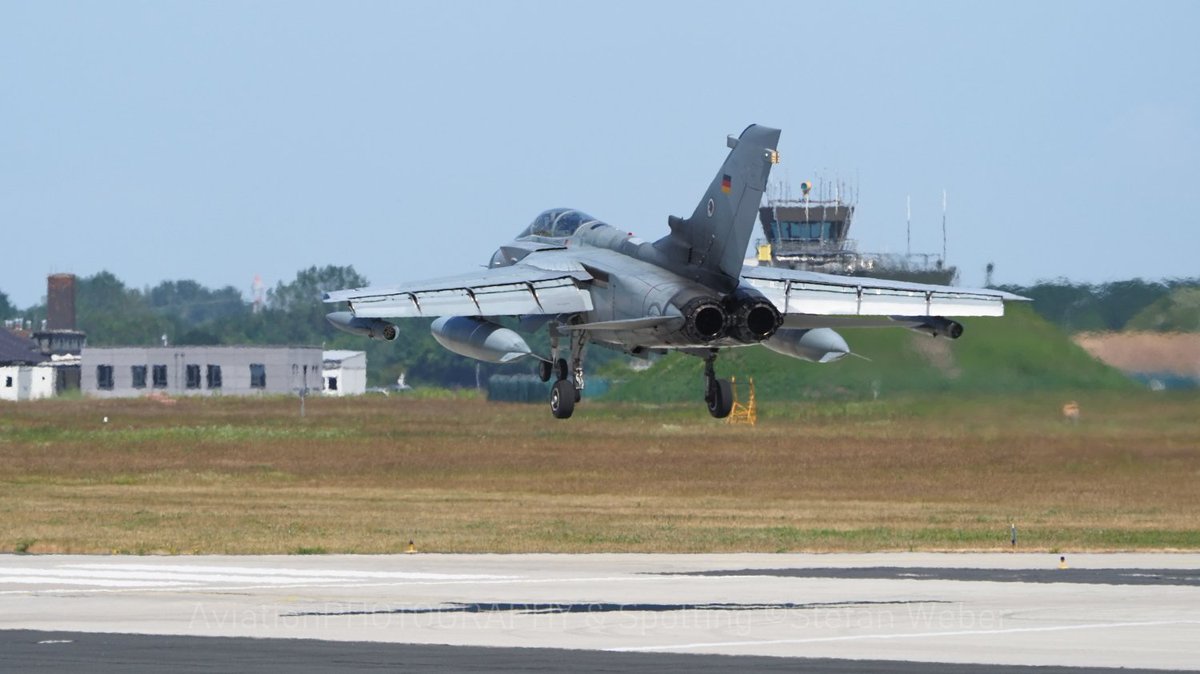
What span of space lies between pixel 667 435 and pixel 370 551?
34.0 meters

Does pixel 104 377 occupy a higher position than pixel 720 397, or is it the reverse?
pixel 720 397

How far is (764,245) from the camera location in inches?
3981

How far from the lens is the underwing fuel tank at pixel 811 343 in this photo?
33188 mm

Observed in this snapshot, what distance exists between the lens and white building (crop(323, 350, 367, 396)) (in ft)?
438

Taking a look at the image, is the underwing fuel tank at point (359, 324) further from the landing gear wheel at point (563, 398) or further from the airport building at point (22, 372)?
the airport building at point (22, 372)

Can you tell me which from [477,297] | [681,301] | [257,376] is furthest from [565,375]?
[257,376]

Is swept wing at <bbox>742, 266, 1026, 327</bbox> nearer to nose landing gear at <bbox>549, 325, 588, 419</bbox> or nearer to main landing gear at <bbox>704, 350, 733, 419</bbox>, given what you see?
main landing gear at <bbox>704, 350, 733, 419</bbox>

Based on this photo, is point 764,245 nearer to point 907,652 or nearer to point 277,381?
point 277,381

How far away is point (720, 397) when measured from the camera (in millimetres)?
32406

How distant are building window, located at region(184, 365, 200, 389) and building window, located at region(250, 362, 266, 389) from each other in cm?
370

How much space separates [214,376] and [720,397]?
9625 centimetres

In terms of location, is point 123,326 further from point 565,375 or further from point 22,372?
point 565,375

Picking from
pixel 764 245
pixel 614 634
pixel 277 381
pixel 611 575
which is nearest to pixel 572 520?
pixel 611 575

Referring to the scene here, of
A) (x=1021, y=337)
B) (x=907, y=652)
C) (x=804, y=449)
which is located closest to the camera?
(x=907, y=652)
